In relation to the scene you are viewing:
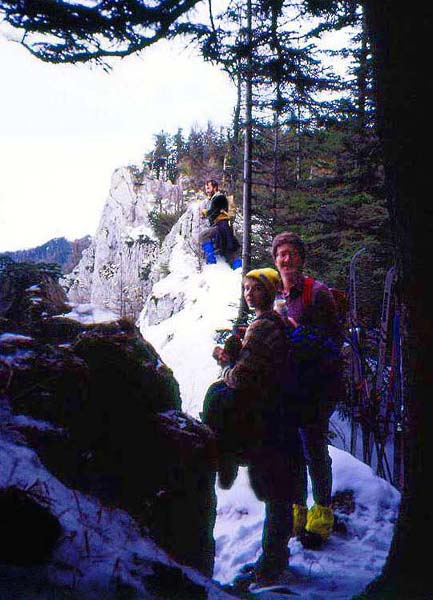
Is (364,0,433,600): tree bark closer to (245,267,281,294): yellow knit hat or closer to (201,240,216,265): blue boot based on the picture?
(245,267,281,294): yellow knit hat

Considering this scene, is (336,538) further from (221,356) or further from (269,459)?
(221,356)

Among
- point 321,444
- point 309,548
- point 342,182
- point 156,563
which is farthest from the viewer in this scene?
point 342,182

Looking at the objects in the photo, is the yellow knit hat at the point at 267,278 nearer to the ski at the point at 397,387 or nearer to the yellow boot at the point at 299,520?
the ski at the point at 397,387

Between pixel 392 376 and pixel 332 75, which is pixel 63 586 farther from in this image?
pixel 332 75

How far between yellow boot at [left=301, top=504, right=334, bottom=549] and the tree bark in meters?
1.07

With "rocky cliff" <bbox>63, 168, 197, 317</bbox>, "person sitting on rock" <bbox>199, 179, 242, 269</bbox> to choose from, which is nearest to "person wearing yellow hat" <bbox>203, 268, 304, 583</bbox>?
"person sitting on rock" <bbox>199, 179, 242, 269</bbox>

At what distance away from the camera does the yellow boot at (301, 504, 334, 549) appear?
2.98 meters

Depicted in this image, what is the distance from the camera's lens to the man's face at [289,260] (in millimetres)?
2818

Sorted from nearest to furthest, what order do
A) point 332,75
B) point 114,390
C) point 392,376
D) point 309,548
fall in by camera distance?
point 114,390 → point 309,548 → point 392,376 → point 332,75

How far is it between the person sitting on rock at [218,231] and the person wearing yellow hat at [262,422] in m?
9.59

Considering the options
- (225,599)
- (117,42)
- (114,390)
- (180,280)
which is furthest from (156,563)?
(180,280)

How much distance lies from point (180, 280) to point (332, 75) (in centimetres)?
1524

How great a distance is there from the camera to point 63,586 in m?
1.10

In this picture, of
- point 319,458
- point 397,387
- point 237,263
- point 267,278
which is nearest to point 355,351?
point 397,387
